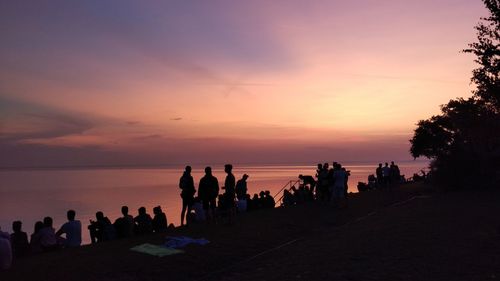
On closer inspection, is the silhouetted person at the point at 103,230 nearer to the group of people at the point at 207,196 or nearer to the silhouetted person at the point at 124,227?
the silhouetted person at the point at 124,227

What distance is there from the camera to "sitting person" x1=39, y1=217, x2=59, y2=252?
15.1m

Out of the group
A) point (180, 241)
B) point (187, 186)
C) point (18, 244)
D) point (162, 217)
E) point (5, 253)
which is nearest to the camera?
point (5, 253)

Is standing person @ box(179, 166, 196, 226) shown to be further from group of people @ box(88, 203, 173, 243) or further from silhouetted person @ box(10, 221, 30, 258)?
silhouetted person @ box(10, 221, 30, 258)

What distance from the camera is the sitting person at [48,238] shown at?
15070 mm

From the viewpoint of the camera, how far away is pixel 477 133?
2750cm

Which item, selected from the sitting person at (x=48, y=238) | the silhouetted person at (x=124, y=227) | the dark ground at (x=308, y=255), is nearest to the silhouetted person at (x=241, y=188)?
the dark ground at (x=308, y=255)

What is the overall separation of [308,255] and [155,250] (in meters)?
4.01

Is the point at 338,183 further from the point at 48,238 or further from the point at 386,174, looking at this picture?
the point at 386,174

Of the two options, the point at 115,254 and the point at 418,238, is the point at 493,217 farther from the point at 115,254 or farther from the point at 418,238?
the point at 115,254

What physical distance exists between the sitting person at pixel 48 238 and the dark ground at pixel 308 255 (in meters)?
1.19

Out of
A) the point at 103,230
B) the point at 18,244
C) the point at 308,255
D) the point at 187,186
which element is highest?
the point at 187,186

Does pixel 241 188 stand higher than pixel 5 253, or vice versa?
pixel 241 188

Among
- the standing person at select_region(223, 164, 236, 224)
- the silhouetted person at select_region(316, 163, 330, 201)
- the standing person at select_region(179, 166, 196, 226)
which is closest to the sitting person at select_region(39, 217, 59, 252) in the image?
the standing person at select_region(179, 166, 196, 226)

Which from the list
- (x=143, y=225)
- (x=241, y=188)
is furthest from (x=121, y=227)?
(x=241, y=188)
